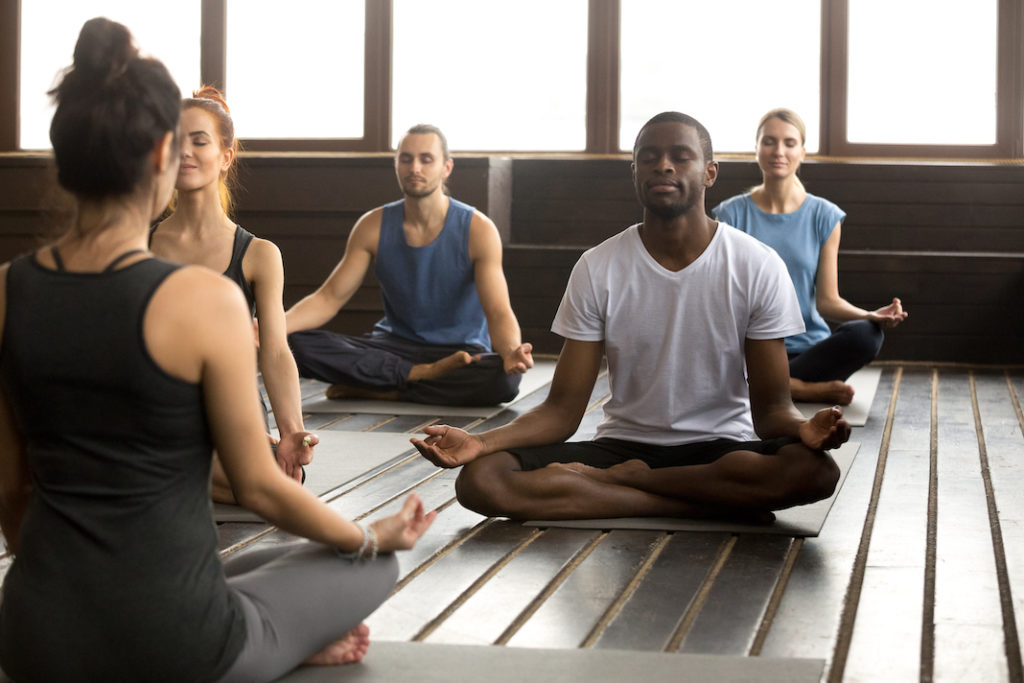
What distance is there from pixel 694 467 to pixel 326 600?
44.2 inches

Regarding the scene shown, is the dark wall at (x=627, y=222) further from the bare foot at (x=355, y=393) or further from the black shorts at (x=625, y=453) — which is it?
the black shorts at (x=625, y=453)

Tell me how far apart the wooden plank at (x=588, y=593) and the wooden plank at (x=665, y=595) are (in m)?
0.03

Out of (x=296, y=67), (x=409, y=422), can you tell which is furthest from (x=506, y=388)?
(x=296, y=67)

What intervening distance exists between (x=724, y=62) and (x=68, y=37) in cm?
376

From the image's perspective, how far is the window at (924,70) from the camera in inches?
257

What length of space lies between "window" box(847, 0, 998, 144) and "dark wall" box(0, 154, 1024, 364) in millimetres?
504

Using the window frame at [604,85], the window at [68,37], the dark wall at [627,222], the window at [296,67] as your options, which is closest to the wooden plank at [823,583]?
the dark wall at [627,222]

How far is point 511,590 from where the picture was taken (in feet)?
6.97

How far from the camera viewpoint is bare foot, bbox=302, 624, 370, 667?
172cm

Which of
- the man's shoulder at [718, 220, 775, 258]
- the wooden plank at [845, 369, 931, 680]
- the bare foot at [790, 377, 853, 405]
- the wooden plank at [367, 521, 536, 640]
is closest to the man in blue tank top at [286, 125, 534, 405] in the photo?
the bare foot at [790, 377, 853, 405]

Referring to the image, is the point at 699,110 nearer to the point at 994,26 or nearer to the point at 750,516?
the point at 994,26

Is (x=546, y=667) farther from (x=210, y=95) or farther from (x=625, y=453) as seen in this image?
(x=210, y=95)

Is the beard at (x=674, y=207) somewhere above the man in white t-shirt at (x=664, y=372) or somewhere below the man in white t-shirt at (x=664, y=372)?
above

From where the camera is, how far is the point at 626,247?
267 cm
